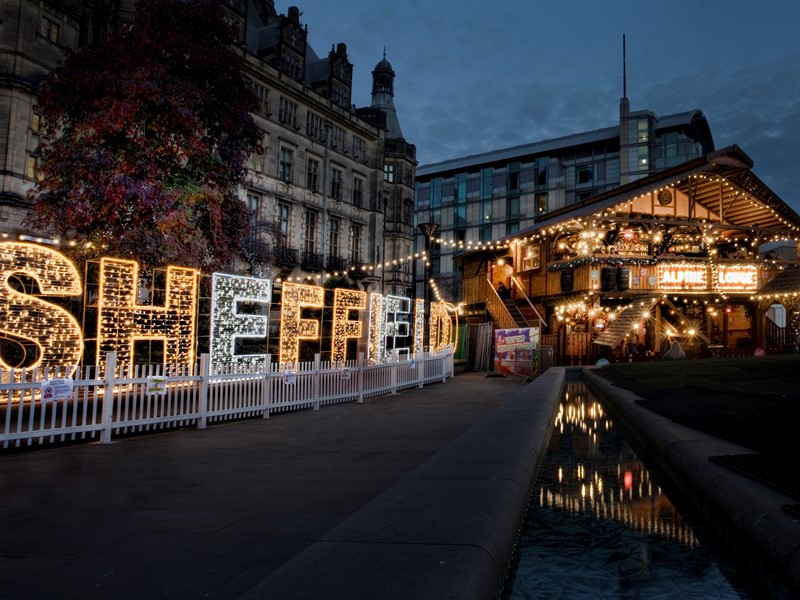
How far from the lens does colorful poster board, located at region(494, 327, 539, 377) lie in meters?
24.6

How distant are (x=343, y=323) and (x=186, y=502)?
1141 cm

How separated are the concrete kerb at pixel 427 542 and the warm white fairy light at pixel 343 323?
35.9ft

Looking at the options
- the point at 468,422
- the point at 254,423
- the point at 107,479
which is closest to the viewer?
the point at 107,479

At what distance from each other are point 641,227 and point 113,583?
2975cm

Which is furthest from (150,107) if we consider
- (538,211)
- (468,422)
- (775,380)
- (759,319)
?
(538,211)

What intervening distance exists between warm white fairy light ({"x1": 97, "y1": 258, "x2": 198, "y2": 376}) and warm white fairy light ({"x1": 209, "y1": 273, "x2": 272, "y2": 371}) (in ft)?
1.47

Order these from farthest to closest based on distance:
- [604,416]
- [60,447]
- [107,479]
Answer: [604,416]
[60,447]
[107,479]

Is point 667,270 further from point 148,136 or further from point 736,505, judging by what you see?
point 736,505

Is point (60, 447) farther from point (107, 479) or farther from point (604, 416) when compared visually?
point (604, 416)

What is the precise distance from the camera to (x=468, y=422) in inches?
430

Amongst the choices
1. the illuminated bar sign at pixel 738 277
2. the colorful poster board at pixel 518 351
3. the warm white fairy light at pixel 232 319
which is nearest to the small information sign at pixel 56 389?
the warm white fairy light at pixel 232 319

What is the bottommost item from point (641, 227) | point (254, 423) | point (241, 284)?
point (254, 423)

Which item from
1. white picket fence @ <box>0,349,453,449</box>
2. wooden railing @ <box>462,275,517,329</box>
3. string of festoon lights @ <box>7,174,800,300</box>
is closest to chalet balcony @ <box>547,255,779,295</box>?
string of festoon lights @ <box>7,174,800,300</box>

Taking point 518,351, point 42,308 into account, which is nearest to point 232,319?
point 42,308
